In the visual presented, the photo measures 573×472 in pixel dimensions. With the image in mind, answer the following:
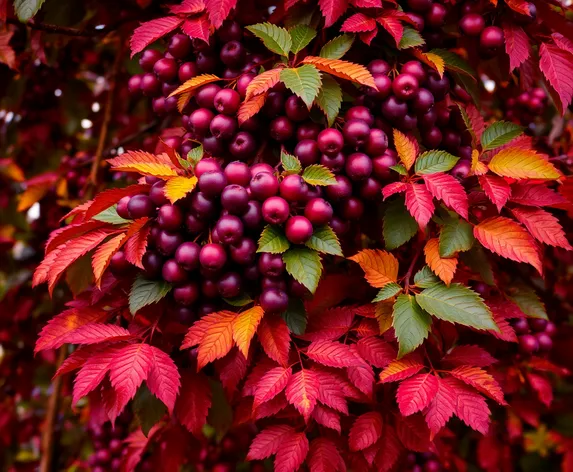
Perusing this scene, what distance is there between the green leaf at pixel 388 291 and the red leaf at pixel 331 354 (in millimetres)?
102

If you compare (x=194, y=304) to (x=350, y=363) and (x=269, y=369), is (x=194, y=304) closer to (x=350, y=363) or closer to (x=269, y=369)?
(x=269, y=369)

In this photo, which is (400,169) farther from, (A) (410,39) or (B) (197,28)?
(B) (197,28)

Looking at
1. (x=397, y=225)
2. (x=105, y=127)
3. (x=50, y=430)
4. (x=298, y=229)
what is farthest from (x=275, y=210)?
(x=50, y=430)

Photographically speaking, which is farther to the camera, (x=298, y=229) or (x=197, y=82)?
(x=197, y=82)

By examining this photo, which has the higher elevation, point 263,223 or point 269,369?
point 263,223

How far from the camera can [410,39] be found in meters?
1.02

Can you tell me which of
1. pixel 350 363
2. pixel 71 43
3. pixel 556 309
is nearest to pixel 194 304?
pixel 350 363

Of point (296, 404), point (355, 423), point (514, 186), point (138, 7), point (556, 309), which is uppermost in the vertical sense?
point (138, 7)

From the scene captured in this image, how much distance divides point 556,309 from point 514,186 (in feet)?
2.71

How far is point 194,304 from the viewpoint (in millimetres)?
995

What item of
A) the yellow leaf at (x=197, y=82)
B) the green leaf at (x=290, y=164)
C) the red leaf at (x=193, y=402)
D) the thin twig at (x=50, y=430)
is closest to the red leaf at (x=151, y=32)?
the yellow leaf at (x=197, y=82)

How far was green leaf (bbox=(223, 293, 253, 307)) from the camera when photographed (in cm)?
95

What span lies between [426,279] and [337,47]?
0.45 metres

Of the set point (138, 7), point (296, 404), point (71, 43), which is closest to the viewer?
point (296, 404)
